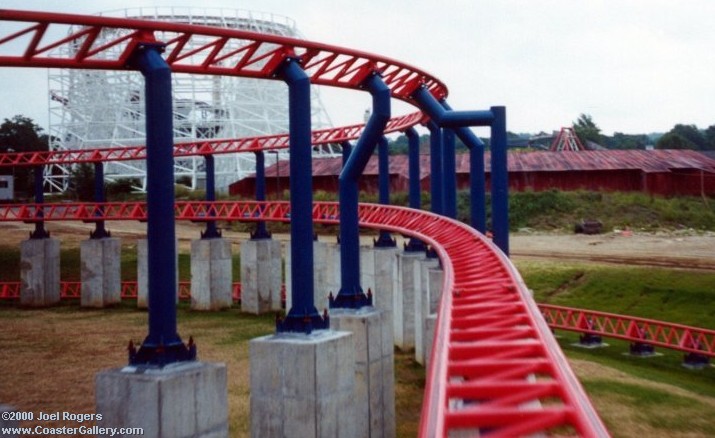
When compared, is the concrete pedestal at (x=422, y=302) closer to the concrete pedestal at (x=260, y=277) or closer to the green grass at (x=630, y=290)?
the concrete pedestal at (x=260, y=277)

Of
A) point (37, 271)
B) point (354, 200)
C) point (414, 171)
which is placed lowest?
point (37, 271)

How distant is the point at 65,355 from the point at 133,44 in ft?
49.9

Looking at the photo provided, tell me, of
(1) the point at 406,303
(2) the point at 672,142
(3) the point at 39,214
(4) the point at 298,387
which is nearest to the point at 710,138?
(2) the point at 672,142

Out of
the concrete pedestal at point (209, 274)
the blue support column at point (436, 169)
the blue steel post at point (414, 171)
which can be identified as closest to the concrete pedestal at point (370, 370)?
the blue support column at point (436, 169)

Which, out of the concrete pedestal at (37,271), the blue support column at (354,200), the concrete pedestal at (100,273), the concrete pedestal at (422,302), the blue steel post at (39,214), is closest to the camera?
the blue support column at (354,200)

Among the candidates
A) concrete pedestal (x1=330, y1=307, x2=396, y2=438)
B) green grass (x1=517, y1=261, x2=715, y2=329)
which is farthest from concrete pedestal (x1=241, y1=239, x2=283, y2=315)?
concrete pedestal (x1=330, y1=307, x2=396, y2=438)

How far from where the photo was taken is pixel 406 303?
25875 mm

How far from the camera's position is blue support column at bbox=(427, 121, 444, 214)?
2698 centimetres

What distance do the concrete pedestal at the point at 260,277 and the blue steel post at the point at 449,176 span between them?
36.4 feet

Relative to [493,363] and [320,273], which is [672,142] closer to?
[320,273]

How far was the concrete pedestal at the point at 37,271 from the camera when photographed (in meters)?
36.3

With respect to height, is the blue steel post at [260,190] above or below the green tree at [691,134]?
below

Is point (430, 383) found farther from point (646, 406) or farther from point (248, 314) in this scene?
point (248, 314)

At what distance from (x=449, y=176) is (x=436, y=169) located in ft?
8.98
